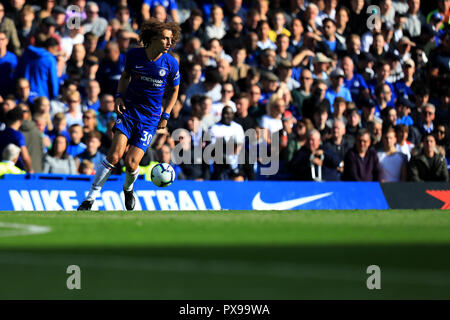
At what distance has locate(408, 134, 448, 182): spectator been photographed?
58.2ft

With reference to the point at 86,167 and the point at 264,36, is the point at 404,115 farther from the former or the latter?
the point at 86,167

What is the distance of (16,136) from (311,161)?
207 inches

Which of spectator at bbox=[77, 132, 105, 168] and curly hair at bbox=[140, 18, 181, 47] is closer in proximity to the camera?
curly hair at bbox=[140, 18, 181, 47]

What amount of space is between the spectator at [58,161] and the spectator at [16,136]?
341 mm

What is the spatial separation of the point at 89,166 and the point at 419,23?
1186cm

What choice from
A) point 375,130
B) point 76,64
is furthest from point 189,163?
point 375,130

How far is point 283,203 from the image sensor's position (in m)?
→ 16.2

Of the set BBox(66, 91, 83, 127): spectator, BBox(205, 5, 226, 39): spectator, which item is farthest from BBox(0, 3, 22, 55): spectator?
BBox(205, 5, 226, 39): spectator

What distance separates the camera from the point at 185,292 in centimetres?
503

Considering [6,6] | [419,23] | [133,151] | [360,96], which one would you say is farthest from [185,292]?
[419,23]

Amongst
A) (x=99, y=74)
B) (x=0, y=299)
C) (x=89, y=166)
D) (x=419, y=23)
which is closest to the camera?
(x=0, y=299)

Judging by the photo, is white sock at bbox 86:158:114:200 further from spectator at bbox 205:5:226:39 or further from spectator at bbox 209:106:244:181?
spectator at bbox 205:5:226:39

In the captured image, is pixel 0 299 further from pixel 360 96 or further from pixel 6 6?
pixel 360 96

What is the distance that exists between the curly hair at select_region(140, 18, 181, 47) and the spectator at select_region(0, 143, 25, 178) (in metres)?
3.04
